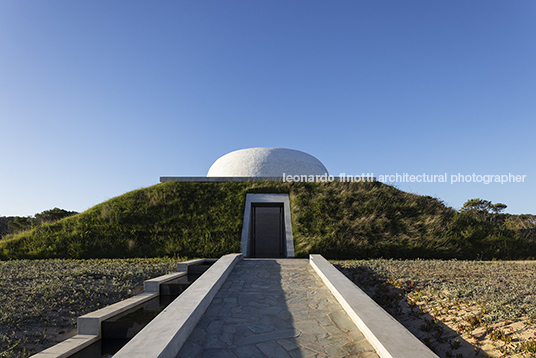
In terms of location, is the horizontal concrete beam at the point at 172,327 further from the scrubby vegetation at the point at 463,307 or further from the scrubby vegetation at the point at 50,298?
the scrubby vegetation at the point at 463,307

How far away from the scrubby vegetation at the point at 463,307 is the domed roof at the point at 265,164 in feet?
47.5

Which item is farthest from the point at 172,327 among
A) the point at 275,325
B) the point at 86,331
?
the point at 86,331

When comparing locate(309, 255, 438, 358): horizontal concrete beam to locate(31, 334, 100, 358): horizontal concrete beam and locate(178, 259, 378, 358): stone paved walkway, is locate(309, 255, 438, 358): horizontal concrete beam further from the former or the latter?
locate(31, 334, 100, 358): horizontal concrete beam

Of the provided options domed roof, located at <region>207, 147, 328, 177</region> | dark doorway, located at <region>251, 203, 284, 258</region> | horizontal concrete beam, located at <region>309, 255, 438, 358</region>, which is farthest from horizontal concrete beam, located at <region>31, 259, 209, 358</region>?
domed roof, located at <region>207, 147, 328, 177</region>

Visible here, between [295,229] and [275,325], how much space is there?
8.62 m

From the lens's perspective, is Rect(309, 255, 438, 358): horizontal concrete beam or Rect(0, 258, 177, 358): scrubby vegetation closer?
Rect(309, 255, 438, 358): horizontal concrete beam

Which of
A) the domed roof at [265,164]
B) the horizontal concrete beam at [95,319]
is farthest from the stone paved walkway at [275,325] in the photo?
the domed roof at [265,164]

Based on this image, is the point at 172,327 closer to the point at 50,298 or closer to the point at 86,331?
the point at 86,331

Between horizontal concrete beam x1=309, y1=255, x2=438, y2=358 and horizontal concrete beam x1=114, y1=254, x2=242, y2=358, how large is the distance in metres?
2.13

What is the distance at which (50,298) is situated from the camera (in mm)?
5629

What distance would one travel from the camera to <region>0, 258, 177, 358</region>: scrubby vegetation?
446cm

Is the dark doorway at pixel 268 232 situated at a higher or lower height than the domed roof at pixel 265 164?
lower

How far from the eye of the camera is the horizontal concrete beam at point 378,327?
9.75 ft

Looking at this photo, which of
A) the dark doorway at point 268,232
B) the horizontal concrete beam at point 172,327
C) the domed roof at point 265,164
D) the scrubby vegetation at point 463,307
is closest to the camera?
the horizontal concrete beam at point 172,327
